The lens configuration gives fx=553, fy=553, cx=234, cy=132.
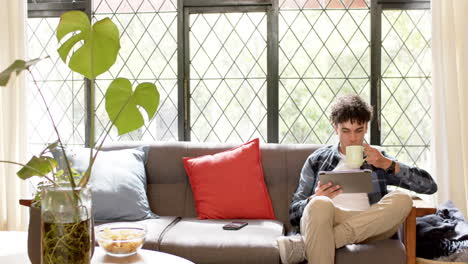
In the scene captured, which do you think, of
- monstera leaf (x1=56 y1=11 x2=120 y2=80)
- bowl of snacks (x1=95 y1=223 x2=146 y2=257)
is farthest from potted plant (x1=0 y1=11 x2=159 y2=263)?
bowl of snacks (x1=95 y1=223 x2=146 y2=257)

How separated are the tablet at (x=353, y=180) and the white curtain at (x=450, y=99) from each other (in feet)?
3.39

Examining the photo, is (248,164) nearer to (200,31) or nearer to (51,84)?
(200,31)

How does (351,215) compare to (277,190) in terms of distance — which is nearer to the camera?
(351,215)

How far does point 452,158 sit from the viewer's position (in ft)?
11.3

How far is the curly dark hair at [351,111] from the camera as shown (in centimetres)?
286

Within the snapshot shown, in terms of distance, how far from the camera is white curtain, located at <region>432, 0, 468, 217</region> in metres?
3.44

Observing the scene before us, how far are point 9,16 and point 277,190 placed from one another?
224 cm

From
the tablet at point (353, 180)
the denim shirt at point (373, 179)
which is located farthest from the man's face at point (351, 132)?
the tablet at point (353, 180)

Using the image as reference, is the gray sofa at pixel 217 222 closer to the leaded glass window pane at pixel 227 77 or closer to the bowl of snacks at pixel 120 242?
the leaded glass window pane at pixel 227 77

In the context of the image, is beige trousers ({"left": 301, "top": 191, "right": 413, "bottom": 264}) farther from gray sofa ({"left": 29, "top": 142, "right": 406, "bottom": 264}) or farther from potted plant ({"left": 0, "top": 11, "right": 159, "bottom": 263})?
potted plant ({"left": 0, "top": 11, "right": 159, "bottom": 263})

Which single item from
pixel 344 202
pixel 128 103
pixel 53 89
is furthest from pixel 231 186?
pixel 53 89

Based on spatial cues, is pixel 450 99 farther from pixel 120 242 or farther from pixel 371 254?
pixel 120 242

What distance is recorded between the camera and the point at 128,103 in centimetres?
194

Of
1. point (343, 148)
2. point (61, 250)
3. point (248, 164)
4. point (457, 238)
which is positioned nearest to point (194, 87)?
point (248, 164)
